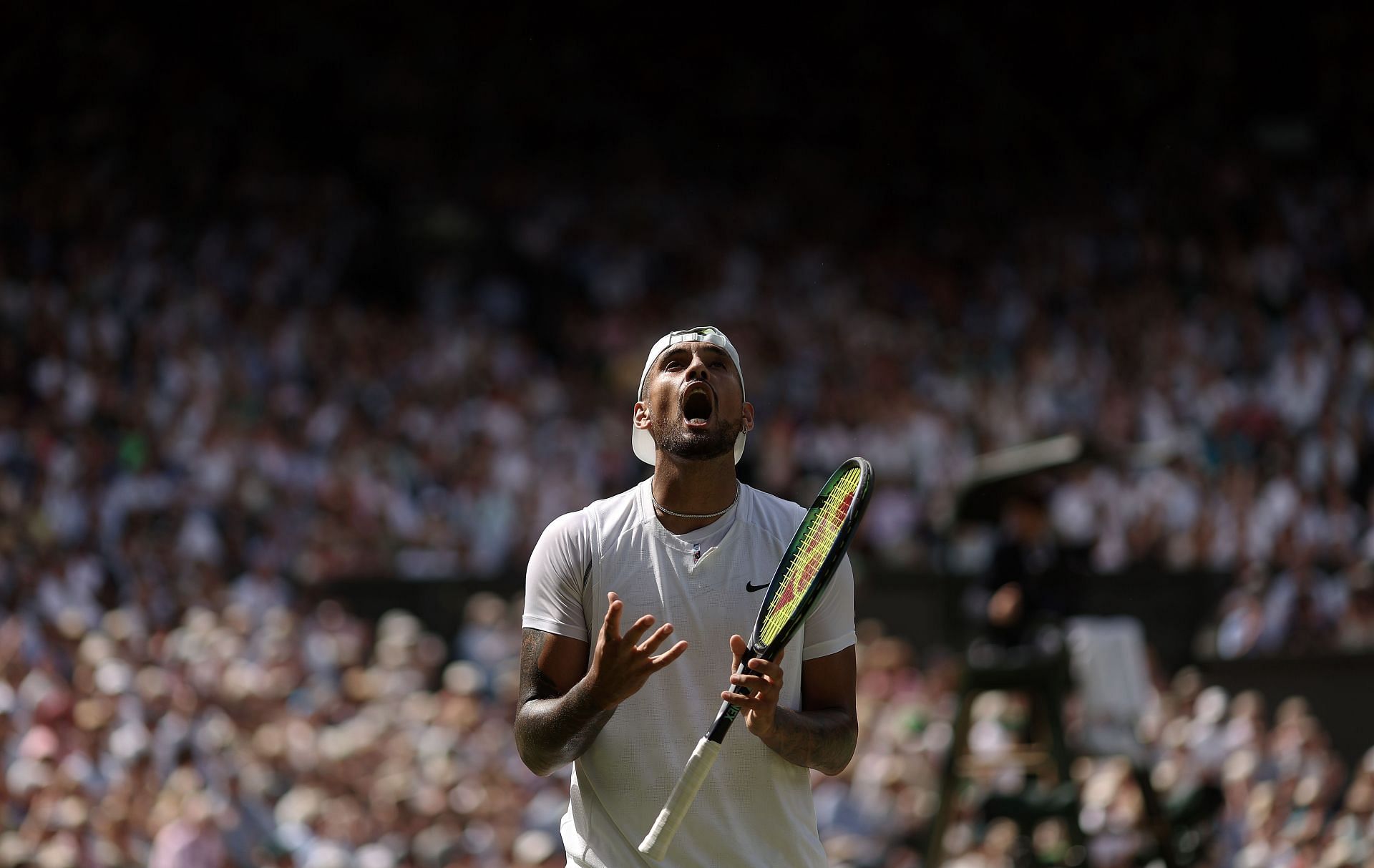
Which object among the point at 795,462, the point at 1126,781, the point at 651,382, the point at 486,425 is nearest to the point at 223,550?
the point at 486,425

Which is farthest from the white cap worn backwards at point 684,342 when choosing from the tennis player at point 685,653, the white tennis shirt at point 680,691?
the white tennis shirt at point 680,691

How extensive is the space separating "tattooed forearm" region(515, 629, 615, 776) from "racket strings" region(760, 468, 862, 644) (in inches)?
13.8

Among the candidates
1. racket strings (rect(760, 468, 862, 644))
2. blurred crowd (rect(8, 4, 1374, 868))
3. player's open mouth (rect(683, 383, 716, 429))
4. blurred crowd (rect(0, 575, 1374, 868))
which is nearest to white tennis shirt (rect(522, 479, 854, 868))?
racket strings (rect(760, 468, 862, 644))

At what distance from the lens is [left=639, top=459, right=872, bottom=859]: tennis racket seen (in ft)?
10.4

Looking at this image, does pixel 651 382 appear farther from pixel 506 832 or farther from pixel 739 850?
pixel 506 832

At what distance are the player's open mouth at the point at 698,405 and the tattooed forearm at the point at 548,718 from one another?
1.67ft

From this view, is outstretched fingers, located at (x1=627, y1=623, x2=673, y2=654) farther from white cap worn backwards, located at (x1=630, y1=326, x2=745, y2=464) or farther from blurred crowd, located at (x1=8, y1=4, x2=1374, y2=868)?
blurred crowd, located at (x1=8, y1=4, x2=1374, y2=868)

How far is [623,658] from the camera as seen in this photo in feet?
10.0

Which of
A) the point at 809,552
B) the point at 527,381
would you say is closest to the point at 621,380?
the point at 527,381

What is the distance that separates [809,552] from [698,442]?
12.2 inches

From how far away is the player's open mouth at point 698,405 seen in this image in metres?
3.41

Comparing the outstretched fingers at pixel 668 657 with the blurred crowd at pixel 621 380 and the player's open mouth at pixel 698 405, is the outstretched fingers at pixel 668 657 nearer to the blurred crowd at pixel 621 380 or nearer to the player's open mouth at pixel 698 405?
the player's open mouth at pixel 698 405

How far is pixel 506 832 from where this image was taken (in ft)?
30.4

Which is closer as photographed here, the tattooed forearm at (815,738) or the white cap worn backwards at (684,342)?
the tattooed forearm at (815,738)
